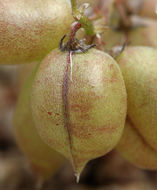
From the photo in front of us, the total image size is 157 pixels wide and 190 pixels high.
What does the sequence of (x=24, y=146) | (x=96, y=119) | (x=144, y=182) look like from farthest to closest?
(x=144, y=182), (x=24, y=146), (x=96, y=119)

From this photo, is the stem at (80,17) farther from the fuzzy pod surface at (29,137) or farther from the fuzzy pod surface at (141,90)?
the fuzzy pod surface at (29,137)

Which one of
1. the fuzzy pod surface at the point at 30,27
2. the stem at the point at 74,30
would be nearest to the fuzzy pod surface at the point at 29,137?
the fuzzy pod surface at the point at 30,27

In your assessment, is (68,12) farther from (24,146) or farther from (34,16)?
(24,146)

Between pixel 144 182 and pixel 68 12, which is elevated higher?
pixel 68 12

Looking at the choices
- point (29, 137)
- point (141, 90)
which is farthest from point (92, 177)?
point (141, 90)

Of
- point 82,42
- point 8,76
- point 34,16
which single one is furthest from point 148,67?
point 8,76

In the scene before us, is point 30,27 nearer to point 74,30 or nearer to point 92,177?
point 74,30

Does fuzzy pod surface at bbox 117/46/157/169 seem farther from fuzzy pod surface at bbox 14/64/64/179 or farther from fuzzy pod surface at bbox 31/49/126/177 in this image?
fuzzy pod surface at bbox 14/64/64/179
